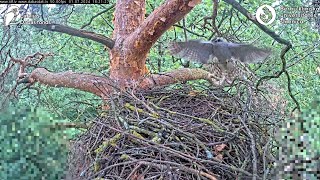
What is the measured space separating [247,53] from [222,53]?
82 millimetres

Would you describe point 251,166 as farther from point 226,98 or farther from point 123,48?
point 123,48

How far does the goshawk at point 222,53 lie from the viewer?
1365 millimetres

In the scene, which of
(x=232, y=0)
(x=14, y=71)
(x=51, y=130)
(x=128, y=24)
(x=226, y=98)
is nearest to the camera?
(x=51, y=130)

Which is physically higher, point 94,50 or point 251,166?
point 94,50

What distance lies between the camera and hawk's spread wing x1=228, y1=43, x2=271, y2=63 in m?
1.36

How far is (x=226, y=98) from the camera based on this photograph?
1147 millimetres

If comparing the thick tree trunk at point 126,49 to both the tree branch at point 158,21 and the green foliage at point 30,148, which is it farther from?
the green foliage at point 30,148

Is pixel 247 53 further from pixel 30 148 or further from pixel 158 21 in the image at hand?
pixel 30 148

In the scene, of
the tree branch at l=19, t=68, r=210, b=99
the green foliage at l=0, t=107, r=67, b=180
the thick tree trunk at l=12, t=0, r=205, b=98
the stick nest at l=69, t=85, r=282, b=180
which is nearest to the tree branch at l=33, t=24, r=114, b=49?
the thick tree trunk at l=12, t=0, r=205, b=98

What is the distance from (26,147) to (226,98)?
1.73 ft

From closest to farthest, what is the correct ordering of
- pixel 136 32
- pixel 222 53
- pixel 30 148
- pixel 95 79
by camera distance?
pixel 30 148 < pixel 222 53 < pixel 136 32 < pixel 95 79

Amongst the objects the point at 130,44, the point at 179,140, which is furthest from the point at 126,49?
the point at 179,140

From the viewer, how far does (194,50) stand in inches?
57.5

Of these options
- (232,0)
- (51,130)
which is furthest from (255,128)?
(232,0)
